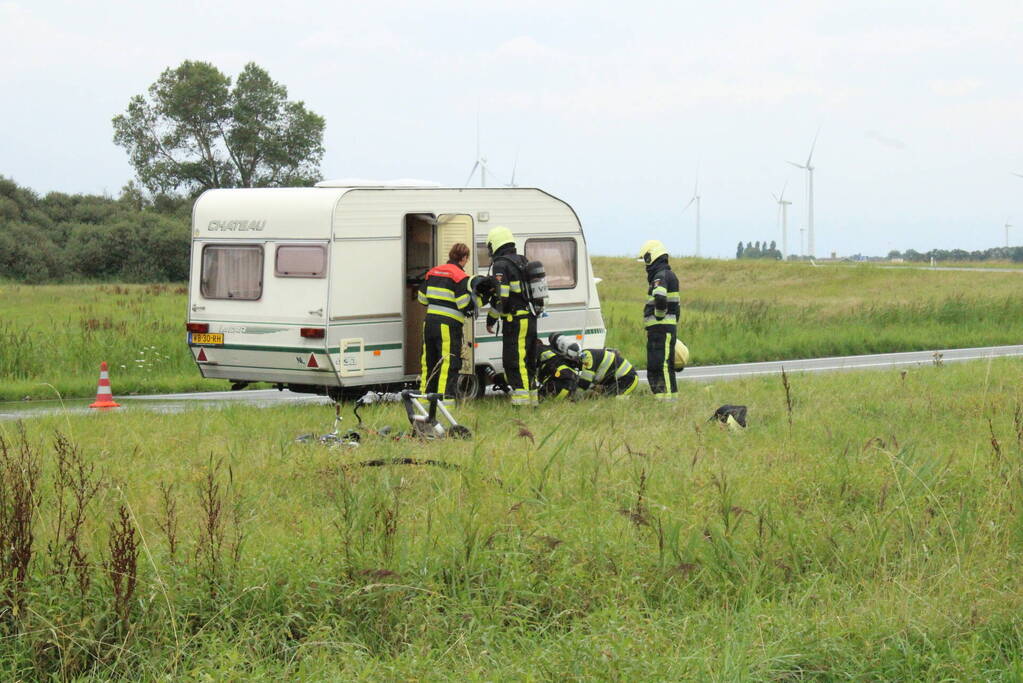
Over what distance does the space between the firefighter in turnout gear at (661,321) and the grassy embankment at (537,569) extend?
4.76 metres

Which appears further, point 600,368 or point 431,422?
point 600,368

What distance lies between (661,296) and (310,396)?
17.7 ft

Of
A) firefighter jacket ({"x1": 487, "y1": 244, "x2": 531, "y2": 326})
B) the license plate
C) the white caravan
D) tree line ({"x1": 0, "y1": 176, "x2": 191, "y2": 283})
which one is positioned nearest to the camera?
the white caravan

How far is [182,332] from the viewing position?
73.1 ft

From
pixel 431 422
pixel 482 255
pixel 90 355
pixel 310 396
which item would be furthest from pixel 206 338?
pixel 90 355

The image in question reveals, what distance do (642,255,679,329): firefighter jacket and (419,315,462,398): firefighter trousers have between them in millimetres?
2233

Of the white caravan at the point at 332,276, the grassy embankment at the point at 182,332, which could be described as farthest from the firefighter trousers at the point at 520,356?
the grassy embankment at the point at 182,332

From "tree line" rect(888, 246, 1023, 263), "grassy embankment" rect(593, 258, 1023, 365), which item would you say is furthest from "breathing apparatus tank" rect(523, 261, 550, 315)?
"tree line" rect(888, 246, 1023, 263)

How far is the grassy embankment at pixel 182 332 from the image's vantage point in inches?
731

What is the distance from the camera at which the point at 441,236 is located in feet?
49.9

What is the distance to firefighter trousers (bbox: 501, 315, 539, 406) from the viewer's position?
1410cm

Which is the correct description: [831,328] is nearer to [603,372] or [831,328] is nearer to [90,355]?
[603,372]

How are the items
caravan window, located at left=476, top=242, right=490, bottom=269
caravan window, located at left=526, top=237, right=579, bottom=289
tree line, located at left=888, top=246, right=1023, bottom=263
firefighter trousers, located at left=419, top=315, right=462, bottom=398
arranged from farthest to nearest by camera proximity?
1. tree line, located at left=888, top=246, right=1023, bottom=263
2. caravan window, located at left=526, top=237, right=579, bottom=289
3. caravan window, located at left=476, top=242, right=490, bottom=269
4. firefighter trousers, located at left=419, top=315, right=462, bottom=398

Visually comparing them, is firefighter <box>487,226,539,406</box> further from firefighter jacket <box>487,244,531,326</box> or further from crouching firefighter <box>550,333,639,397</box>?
crouching firefighter <box>550,333,639,397</box>
